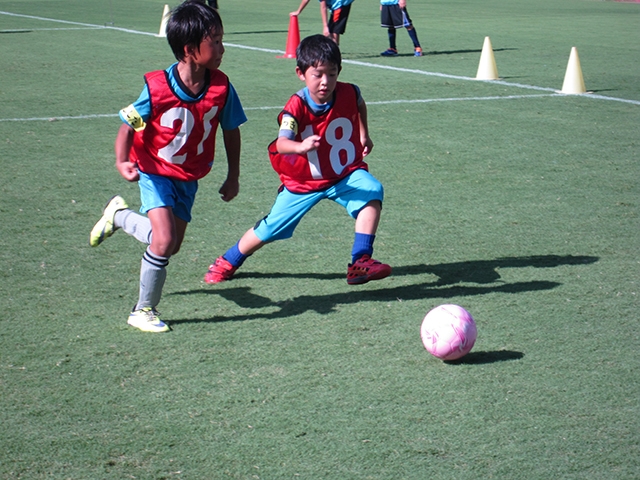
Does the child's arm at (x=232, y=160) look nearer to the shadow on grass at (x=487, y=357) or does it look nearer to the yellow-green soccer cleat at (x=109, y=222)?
the yellow-green soccer cleat at (x=109, y=222)

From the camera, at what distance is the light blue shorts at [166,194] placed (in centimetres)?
440

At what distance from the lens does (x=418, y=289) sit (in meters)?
4.96

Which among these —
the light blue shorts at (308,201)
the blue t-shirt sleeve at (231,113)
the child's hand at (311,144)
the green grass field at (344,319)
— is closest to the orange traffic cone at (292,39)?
the green grass field at (344,319)

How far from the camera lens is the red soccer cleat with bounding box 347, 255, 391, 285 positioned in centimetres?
477

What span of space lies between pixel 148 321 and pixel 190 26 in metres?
Result: 1.43

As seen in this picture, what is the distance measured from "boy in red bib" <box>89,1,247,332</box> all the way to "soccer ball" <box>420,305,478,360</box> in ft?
4.25

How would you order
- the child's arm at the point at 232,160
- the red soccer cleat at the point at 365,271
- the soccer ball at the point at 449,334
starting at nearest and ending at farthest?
the soccer ball at the point at 449,334 → the child's arm at the point at 232,160 → the red soccer cleat at the point at 365,271

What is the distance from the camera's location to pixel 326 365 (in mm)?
3949

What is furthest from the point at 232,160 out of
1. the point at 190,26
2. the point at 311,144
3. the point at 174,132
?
the point at 190,26

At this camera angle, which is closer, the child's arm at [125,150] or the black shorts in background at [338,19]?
the child's arm at [125,150]

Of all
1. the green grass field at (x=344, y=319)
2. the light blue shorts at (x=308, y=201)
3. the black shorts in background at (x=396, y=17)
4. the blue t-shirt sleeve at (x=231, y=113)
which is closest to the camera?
the green grass field at (x=344, y=319)

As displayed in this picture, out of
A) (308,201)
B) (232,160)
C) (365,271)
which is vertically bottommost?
(365,271)

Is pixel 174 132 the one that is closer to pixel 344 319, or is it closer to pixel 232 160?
pixel 232 160

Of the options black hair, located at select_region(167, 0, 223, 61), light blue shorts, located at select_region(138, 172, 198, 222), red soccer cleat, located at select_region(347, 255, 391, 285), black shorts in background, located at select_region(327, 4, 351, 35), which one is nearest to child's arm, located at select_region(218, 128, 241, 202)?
light blue shorts, located at select_region(138, 172, 198, 222)
